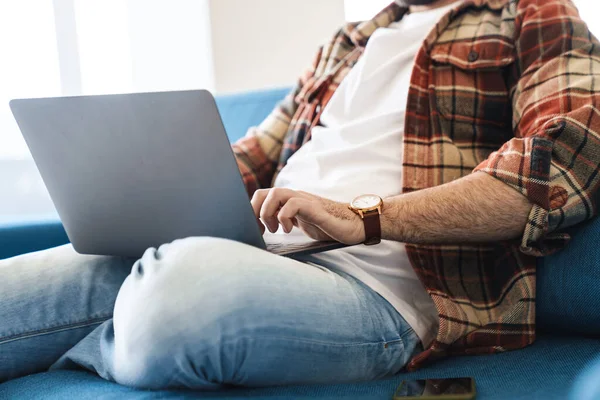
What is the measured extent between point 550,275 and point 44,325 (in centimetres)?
70

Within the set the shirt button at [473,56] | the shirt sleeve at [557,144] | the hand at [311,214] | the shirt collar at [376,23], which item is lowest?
the hand at [311,214]

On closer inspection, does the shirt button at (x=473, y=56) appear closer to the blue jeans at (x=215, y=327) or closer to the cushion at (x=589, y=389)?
the blue jeans at (x=215, y=327)

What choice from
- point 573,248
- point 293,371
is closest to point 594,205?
point 573,248

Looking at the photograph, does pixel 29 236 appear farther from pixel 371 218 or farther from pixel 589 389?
pixel 589 389

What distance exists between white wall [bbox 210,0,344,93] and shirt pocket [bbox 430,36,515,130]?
5.70 feet

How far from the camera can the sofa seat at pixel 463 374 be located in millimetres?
754

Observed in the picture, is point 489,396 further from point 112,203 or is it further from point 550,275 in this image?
point 112,203

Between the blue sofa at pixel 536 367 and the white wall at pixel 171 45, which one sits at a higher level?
the white wall at pixel 171 45

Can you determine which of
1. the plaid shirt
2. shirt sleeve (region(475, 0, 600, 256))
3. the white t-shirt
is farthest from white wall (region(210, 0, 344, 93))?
shirt sleeve (region(475, 0, 600, 256))

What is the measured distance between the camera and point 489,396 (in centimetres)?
74

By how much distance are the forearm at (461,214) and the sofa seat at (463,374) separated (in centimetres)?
16

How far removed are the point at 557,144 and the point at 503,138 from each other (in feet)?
0.64

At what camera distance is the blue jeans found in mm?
729

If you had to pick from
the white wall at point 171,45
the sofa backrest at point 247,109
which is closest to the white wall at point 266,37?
the white wall at point 171,45
